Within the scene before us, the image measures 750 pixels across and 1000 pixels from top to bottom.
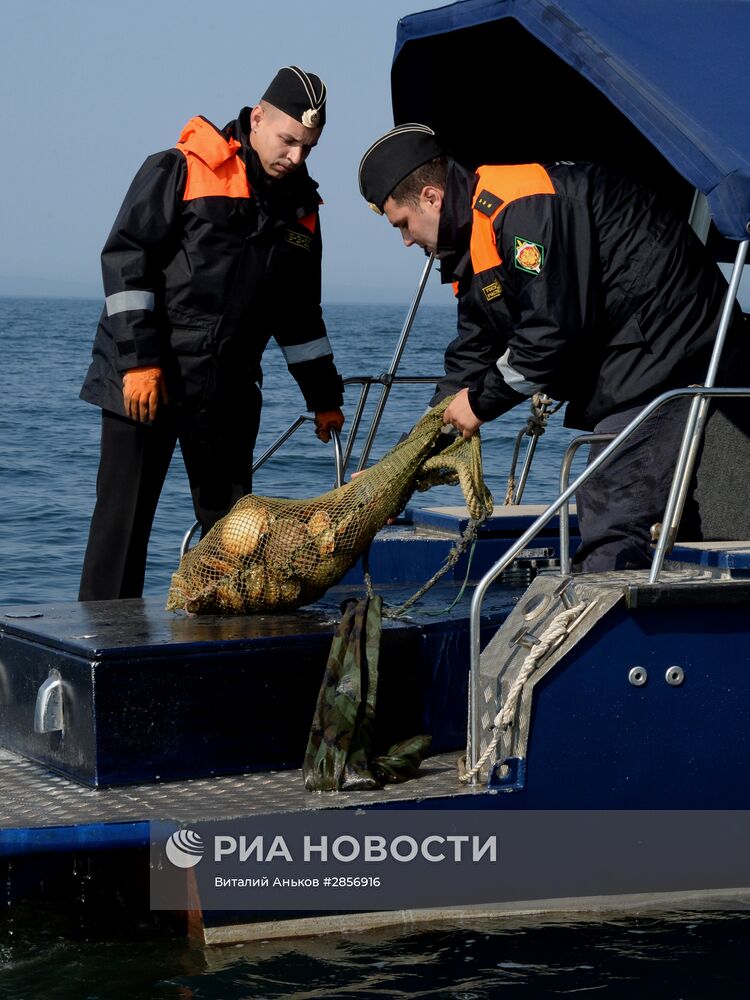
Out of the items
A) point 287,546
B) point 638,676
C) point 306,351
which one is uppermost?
point 306,351

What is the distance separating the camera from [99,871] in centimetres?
449

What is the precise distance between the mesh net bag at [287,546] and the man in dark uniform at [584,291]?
338 mm

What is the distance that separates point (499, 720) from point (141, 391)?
175 cm

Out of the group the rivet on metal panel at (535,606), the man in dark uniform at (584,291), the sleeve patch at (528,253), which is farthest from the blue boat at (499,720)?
the sleeve patch at (528,253)

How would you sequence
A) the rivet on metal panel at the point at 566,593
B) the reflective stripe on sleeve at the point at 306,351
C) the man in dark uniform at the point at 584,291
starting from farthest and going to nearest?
the reflective stripe on sleeve at the point at 306,351 < the man in dark uniform at the point at 584,291 < the rivet on metal panel at the point at 566,593

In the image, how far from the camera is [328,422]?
574cm

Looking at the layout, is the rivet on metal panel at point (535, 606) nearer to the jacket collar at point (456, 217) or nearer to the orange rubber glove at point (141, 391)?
the jacket collar at point (456, 217)

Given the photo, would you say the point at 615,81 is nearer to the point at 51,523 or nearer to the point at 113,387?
the point at 113,387

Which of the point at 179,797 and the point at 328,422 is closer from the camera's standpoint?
the point at 179,797

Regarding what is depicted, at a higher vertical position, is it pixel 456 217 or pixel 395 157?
pixel 395 157

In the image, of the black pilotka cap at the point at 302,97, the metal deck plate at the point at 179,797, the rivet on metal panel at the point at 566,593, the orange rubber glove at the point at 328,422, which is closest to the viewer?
the metal deck plate at the point at 179,797

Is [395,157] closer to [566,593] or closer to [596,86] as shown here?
[596,86]

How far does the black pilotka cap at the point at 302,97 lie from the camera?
196 inches

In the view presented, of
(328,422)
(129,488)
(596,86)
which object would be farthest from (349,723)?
(596,86)
